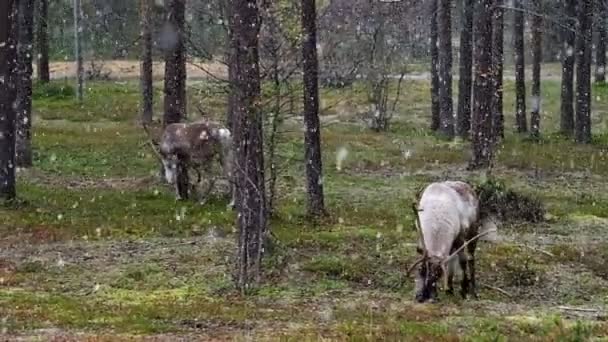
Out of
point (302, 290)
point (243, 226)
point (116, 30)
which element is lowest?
point (302, 290)

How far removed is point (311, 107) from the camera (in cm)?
1866

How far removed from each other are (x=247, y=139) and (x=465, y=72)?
21.7m

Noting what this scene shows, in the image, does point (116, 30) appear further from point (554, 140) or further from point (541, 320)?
point (541, 320)

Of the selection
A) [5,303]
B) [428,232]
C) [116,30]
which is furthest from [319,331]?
[116,30]

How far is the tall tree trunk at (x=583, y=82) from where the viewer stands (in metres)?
33.3

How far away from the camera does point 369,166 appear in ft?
92.1

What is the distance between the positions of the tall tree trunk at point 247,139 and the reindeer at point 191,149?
771 cm

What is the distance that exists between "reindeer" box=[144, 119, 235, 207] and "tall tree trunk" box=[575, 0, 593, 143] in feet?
54.9

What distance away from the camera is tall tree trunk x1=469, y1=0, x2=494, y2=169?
23422 mm

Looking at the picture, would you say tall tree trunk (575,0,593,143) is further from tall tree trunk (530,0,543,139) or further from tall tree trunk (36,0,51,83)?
tall tree trunk (36,0,51,83)

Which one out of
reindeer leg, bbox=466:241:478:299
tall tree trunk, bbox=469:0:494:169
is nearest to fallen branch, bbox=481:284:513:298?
reindeer leg, bbox=466:241:478:299

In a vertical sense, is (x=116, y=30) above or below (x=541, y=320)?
above

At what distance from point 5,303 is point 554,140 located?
2597cm

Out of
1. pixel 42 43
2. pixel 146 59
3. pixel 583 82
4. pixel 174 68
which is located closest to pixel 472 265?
pixel 174 68
